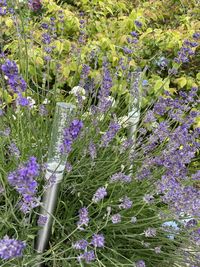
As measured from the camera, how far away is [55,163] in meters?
1.40

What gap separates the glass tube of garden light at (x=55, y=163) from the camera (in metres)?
1.31

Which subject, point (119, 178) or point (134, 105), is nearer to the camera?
point (119, 178)

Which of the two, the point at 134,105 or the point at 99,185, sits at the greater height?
the point at 134,105

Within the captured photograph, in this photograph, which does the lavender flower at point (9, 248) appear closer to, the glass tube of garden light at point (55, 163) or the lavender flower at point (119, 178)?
the glass tube of garden light at point (55, 163)

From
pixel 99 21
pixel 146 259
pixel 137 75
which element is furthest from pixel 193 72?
pixel 146 259

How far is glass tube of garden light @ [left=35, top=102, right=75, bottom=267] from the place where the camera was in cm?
131

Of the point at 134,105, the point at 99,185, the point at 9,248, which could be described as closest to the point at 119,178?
the point at 99,185

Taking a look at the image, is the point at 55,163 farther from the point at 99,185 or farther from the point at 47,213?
the point at 99,185

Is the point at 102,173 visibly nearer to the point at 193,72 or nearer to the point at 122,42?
the point at 122,42

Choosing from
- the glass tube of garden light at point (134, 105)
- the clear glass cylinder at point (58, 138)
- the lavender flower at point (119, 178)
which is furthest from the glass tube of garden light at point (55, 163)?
the glass tube of garden light at point (134, 105)

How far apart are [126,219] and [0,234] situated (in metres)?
0.53

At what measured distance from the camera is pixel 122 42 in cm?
317

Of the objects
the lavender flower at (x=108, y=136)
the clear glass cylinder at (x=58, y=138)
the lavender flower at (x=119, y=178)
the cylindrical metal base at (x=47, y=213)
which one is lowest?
the cylindrical metal base at (x=47, y=213)

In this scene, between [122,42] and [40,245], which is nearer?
[40,245]
